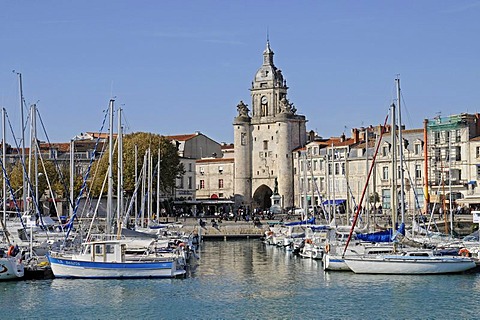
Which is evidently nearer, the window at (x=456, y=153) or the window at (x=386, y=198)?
A: the window at (x=456, y=153)

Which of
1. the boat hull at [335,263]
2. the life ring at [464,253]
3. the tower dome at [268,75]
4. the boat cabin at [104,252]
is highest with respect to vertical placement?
the tower dome at [268,75]

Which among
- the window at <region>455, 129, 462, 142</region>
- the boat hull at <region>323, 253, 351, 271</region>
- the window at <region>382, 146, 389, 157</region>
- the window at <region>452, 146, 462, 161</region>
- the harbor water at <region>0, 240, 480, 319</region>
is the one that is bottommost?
the harbor water at <region>0, 240, 480, 319</region>

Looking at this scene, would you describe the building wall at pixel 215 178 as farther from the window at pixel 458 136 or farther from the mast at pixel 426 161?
the window at pixel 458 136

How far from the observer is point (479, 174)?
86375 mm

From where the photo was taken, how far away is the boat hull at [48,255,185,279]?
42.1 metres

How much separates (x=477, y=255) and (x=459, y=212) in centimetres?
3464

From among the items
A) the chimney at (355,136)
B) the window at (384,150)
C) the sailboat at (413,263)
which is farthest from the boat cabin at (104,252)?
the chimney at (355,136)

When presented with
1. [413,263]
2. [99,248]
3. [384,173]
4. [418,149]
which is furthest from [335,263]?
[384,173]

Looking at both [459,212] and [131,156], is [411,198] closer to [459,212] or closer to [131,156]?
[459,212]

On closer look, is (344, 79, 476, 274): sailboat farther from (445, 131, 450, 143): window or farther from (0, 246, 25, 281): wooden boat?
(445, 131, 450, 143): window

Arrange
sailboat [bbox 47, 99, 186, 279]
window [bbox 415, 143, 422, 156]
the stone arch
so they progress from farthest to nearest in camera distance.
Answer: the stone arch < window [bbox 415, 143, 422, 156] < sailboat [bbox 47, 99, 186, 279]

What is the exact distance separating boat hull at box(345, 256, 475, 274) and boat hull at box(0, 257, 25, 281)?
15395 mm

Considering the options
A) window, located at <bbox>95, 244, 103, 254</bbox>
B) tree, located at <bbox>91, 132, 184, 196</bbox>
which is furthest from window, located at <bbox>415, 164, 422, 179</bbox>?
window, located at <bbox>95, 244, 103, 254</bbox>

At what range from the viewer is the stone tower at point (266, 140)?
10400 cm
